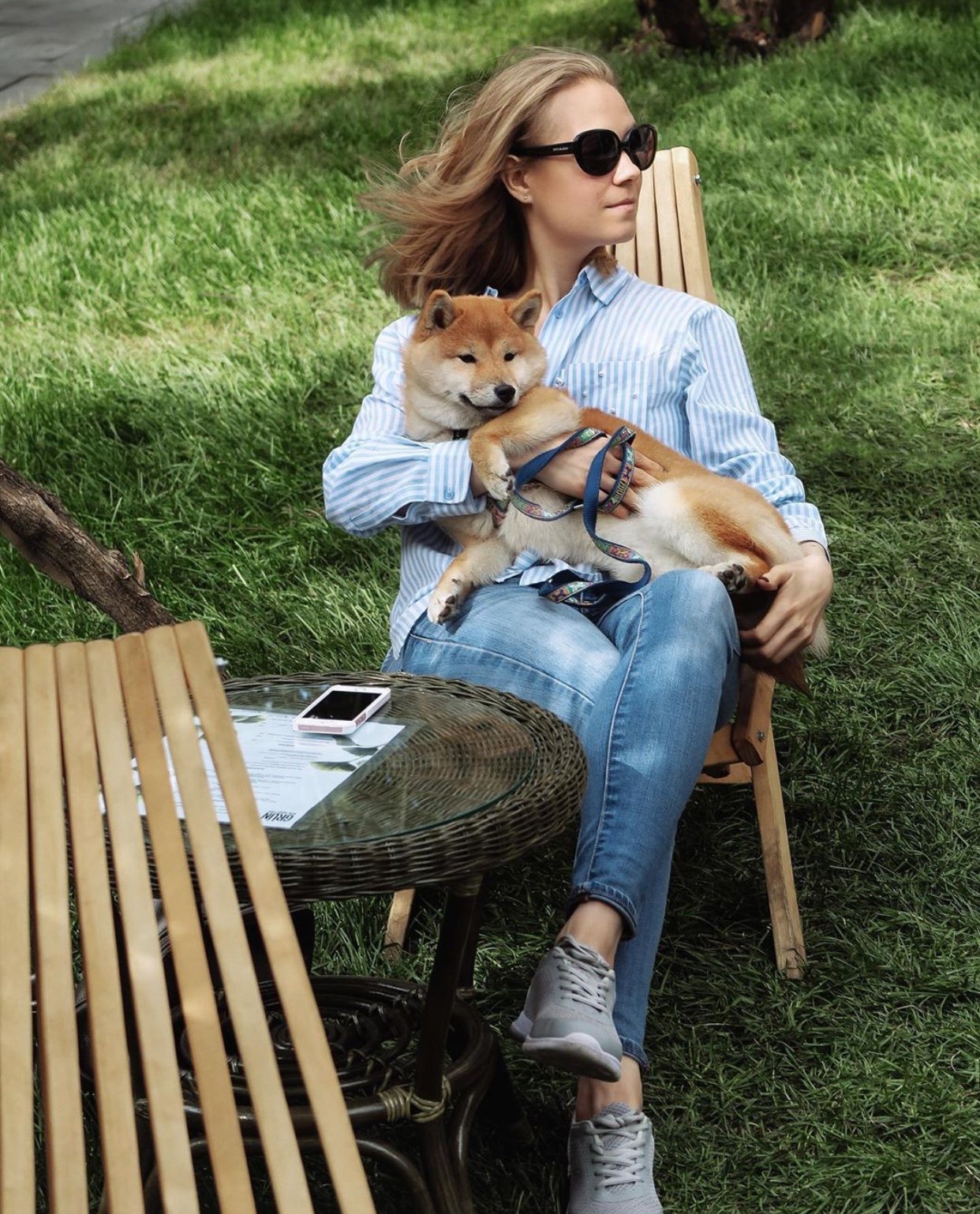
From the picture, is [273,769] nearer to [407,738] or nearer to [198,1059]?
[407,738]

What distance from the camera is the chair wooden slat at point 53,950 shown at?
4.40ft

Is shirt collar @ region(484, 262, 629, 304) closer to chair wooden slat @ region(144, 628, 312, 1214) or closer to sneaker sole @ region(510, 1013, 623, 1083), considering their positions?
sneaker sole @ region(510, 1013, 623, 1083)

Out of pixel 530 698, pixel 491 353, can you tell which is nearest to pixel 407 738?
pixel 530 698

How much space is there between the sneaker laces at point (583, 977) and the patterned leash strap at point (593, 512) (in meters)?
0.78

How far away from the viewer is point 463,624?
2670 mm

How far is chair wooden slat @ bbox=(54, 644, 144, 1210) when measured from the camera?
1.36 metres

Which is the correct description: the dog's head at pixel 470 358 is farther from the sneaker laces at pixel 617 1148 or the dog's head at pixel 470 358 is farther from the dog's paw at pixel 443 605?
the sneaker laces at pixel 617 1148

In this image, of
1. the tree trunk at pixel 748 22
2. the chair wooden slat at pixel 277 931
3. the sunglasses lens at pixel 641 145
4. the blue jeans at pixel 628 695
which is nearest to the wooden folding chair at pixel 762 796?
the blue jeans at pixel 628 695

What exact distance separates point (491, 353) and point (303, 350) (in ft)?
9.42

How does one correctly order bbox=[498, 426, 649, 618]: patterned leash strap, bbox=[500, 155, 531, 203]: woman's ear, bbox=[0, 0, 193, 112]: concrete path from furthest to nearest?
bbox=[0, 0, 193, 112]: concrete path, bbox=[500, 155, 531, 203]: woman's ear, bbox=[498, 426, 649, 618]: patterned leash strap

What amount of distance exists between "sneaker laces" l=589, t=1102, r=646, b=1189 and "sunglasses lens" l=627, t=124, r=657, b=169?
6.19ft

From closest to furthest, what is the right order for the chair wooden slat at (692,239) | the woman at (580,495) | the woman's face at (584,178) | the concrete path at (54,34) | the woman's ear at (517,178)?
the woman at (580,495) < the woman's face at (584,178) < the woman's ear at (517,178) < the chair wooden slat at (692,239) < the concrete path at (54,34)

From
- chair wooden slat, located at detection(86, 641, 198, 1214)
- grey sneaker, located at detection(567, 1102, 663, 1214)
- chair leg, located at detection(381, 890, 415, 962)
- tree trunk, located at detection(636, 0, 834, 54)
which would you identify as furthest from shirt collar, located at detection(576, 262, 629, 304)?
tree trunk, located at detection(636, 0, 834, 54)

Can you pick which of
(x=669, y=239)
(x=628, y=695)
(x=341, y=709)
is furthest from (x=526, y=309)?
(x=341, y=709)
